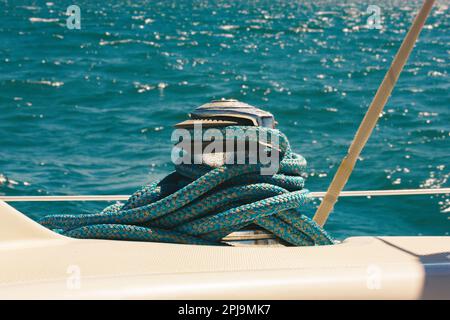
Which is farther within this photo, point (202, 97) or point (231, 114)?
point (202, 97)

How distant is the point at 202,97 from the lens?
9867 millimetres

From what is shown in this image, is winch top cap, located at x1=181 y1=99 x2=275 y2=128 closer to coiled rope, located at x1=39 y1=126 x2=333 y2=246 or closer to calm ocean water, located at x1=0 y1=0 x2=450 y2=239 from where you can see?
coiled rope, located at x1=39 y1=126 x2=333 y2=246

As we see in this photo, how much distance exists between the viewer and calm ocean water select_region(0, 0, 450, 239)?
588cm

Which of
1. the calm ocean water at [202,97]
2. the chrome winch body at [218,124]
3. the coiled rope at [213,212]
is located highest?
the calm ocean water at [202,97]

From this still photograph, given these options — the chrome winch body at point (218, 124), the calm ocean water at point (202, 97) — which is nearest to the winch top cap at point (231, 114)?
the chrome winch body at point (218, 124)

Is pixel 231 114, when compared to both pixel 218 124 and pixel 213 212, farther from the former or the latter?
pixel 213 212

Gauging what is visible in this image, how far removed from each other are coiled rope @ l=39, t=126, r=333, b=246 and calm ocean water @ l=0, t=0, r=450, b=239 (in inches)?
107

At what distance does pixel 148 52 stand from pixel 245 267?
459 inches

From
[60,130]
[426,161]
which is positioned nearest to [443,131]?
[426,161]

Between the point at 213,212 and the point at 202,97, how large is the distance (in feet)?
26.2

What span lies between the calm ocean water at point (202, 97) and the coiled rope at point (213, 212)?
272 centimetres

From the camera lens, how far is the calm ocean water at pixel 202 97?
5.88 metres

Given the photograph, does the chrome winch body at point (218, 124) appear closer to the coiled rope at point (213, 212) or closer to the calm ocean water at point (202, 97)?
the coiled rope at point (213, 212)

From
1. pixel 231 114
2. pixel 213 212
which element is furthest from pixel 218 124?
pixel 213 212
